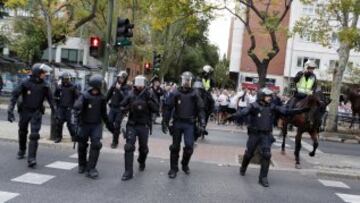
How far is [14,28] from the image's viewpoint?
44.7m

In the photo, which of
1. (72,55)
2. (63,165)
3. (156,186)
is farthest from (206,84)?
(72,55)

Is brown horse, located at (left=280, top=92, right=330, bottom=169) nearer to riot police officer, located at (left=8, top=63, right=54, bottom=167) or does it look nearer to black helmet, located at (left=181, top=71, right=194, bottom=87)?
black helmet, located at (left=181, top=71, right=194, bottom=87)

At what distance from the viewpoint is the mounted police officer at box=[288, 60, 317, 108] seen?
13391mm

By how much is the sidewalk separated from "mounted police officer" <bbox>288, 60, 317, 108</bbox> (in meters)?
1.56

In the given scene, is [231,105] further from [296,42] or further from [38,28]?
[296,42]

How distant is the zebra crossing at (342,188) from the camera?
1012 centimetres

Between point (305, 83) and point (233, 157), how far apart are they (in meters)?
2.52

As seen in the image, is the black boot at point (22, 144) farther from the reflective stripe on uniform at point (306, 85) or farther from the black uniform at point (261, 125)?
the reflective stripe on uniform at point (306, 85)

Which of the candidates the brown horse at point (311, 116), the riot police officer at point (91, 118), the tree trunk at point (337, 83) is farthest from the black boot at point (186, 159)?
the tree trunk at point (337, 83)

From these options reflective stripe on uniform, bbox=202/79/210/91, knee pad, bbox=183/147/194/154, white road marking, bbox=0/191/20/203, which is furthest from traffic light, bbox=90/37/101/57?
white road marking, bbox=0/191/20/203

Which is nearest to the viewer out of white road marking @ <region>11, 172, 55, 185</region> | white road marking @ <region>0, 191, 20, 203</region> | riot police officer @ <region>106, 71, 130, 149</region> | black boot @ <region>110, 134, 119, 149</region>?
white road marking @ <region>0, 191, 20, 203</region>

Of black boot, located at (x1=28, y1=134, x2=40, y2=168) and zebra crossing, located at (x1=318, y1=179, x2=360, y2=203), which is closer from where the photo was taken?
zebra crossing, located at (x1=318, y1=179, x2=360, y2=203)

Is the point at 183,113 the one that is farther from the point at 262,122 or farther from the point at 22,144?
the point at 22,144

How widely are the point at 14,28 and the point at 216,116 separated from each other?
2167cm
